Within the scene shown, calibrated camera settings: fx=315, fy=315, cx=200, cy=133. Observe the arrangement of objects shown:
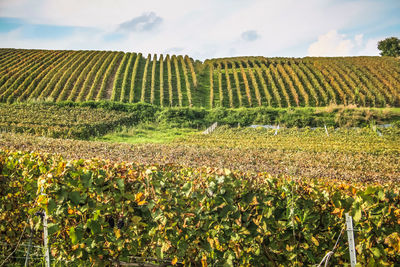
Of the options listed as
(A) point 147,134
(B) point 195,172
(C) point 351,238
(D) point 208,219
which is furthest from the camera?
(A) point 147,134

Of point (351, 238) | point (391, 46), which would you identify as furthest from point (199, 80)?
point (391, 46)

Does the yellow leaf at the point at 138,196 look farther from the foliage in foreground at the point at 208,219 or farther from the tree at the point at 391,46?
the tree at the point at 391,46

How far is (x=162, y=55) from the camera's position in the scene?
58906mm

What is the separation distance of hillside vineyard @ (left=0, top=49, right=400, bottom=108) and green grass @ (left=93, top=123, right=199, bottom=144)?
8429 mm

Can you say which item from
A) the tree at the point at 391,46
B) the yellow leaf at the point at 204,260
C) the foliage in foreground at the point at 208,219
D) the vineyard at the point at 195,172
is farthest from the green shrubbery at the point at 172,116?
the tree at the point at 391,46

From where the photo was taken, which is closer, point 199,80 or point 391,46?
point 199,80

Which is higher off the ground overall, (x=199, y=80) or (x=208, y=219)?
(x=199, y=80)

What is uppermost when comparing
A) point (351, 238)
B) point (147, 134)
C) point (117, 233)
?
point (351, 238)

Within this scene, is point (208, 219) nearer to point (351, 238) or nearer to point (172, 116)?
point (351, 238)

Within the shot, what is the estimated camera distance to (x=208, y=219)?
3816 millimetres

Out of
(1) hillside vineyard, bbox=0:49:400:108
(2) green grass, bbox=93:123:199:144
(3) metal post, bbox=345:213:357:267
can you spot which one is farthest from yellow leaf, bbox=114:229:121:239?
(1) hillside vineyard, bbox=0:49:400:108

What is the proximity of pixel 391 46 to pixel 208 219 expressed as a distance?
310 feet

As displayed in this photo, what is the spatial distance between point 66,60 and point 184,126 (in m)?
31.6

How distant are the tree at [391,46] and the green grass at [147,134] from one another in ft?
240
